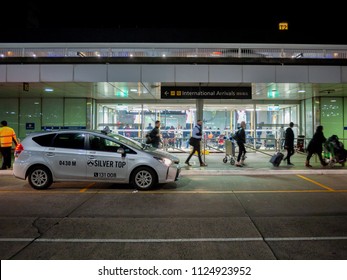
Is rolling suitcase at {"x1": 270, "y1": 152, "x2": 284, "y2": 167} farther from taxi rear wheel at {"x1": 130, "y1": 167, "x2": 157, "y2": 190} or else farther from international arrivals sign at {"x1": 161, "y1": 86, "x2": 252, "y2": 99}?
taxi rear wheel at {"x1": 130, "y1": 167, "x2": 157, "y2": 190}

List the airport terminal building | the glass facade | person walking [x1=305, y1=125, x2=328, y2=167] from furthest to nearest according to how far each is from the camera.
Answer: the glass facade, the airport terminal building, person walking [x1=305, y1=125, x2=328, y2=167]

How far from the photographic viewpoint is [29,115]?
18281 millimetres

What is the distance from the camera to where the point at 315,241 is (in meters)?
4.33

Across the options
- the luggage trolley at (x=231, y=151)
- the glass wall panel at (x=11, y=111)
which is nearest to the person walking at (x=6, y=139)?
the glass wall panel at (x=11, y=111)

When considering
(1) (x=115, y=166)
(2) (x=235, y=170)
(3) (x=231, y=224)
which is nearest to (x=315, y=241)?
(3) (x=231, y=224)

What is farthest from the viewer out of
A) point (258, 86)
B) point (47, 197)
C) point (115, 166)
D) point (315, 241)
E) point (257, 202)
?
point (258, 86)

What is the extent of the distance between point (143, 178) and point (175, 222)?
2843 mm

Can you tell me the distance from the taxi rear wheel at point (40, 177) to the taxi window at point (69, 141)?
2.47 ft

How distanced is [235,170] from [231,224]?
6.03 meters

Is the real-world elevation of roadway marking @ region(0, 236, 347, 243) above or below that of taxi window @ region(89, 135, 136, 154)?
below

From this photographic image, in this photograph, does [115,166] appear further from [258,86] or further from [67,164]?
[258,86]

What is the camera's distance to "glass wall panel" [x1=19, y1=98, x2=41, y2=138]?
18.2 m

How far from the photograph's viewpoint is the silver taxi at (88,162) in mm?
7863
